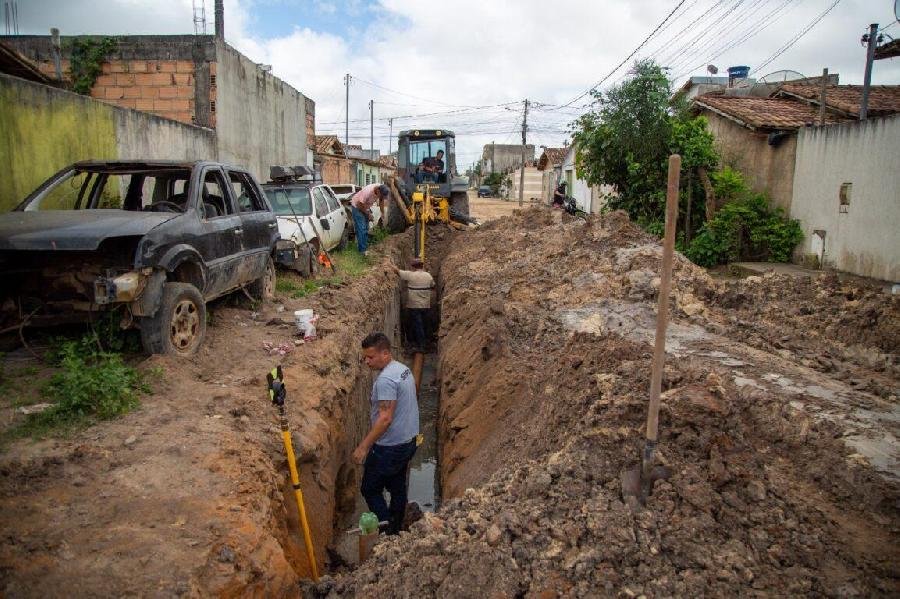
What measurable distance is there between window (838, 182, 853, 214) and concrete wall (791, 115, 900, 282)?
47 mm

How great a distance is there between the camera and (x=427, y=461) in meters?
9.09

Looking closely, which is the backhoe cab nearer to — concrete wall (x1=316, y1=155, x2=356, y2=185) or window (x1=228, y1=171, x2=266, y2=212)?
window (x1=228, y1=171, x2=266, y2=212)

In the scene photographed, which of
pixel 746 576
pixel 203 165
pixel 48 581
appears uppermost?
pixel 203 165

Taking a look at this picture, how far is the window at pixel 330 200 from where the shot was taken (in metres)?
12.8

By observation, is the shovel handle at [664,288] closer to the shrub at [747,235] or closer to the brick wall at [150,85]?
the shrub at [747,235]

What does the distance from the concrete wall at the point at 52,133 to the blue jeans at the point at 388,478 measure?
6080mm

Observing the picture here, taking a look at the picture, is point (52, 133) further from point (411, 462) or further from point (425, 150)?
point (425, 150)

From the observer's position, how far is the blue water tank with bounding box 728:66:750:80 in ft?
76.4

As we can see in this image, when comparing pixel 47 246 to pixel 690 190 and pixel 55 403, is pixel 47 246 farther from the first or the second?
pixel 690 190

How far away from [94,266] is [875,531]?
5878mm

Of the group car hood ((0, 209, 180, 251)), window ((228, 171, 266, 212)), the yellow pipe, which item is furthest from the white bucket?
the yellow pipe

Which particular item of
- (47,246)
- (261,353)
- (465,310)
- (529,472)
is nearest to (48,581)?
(529,472)

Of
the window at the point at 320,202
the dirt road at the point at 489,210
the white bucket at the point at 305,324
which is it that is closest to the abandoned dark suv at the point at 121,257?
the white bucket at the point at 305,324

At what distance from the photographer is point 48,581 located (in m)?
2.82
